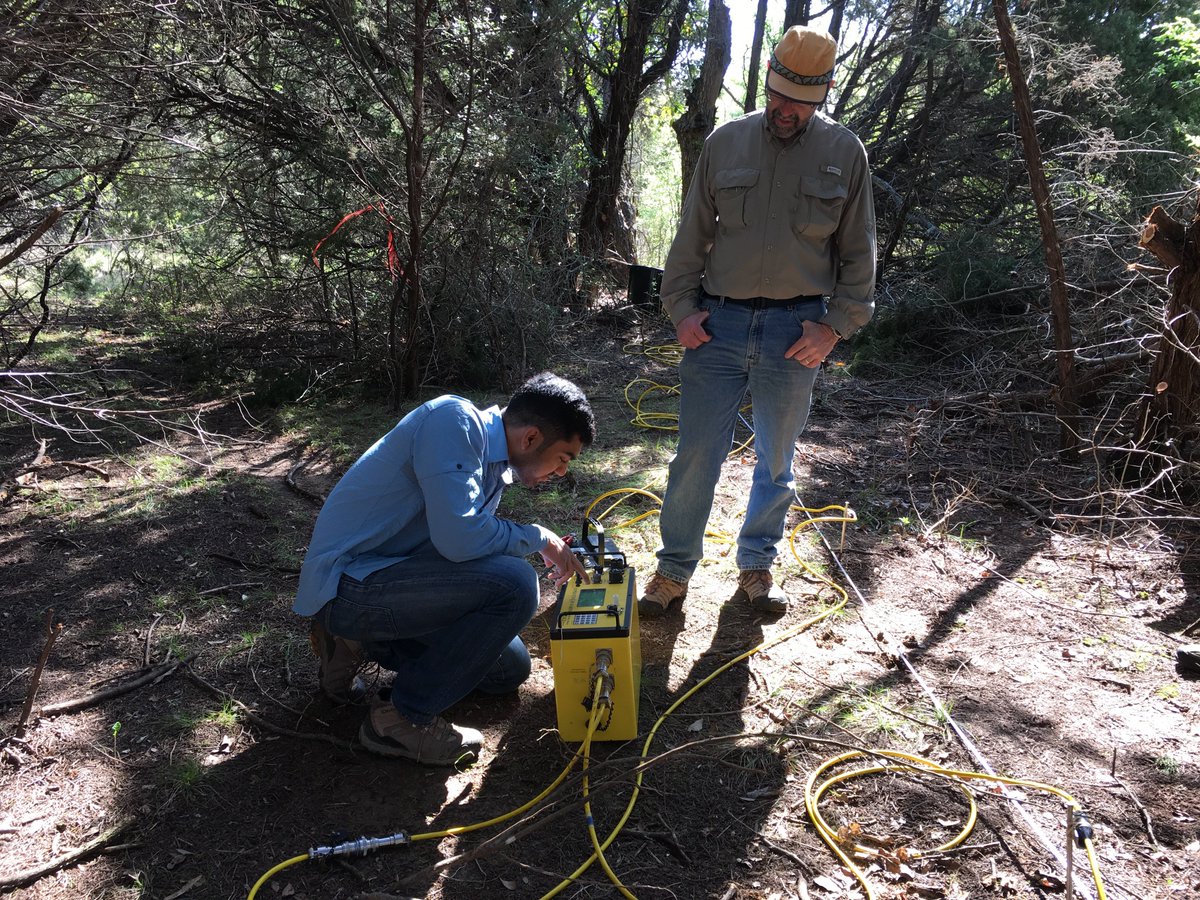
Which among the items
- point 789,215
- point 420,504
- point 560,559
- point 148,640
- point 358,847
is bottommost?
point 148,640

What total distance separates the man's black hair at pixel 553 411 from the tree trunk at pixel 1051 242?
11.1 ft

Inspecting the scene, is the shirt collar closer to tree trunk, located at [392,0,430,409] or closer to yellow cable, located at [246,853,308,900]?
yellow cable, located at [246,853,308,900]

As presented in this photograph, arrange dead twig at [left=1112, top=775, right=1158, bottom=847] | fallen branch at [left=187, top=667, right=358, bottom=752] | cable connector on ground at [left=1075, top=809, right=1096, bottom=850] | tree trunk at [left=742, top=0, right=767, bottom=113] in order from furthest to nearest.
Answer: tree trunk at [left=742, top=0, right=767, bottom=113]
fallen branch at [left=187, top=667, right=358, bottom=752]
dead twig at [left=1112, top=775, right=1158, bottom=847]
cable connector on ground at [left=1075, top=809, right=1096, bottom=850]

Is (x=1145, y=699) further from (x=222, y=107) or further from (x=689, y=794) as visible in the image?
(x=222, y=107)

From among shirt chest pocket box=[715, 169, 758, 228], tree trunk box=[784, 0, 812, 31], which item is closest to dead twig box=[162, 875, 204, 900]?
shirt chest pocket box=[715, 169, 758, 228]

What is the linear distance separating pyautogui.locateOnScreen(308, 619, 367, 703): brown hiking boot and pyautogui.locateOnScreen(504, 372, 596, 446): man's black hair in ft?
2.99

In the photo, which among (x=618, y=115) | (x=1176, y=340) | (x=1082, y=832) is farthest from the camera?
(x=618, y=115)

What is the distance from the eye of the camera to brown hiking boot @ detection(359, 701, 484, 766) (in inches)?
96.1

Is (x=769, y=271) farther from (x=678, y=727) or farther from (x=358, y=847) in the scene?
(x=358, y=847)

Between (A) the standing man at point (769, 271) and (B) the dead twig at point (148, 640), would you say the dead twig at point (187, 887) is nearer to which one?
(B) the dead twig at point (148, 640)

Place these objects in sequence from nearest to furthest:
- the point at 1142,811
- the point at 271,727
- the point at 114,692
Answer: the point at 1142,811 → the point at 271,727 → the point at 114,692

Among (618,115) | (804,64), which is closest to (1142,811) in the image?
(804,64)

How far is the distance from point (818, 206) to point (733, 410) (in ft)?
2.61

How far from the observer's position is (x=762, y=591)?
11.1 ft
